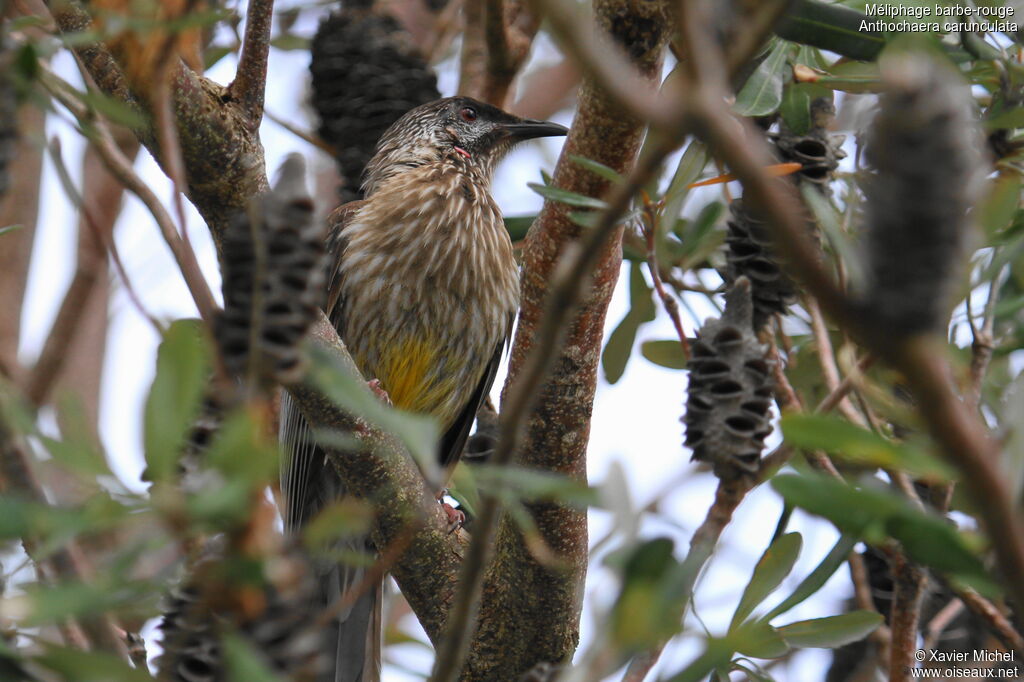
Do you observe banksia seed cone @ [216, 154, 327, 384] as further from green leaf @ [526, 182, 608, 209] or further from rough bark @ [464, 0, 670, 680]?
rough bark @ [464, 0, 670, 680]

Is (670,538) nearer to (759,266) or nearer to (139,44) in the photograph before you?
(139,44)

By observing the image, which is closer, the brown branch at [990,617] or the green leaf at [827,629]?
the green leaf at [827,629]

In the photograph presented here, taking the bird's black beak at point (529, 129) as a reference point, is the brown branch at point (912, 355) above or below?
below

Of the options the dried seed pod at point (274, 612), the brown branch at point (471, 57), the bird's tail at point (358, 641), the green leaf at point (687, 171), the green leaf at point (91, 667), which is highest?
the brown branch at point (471, 57)

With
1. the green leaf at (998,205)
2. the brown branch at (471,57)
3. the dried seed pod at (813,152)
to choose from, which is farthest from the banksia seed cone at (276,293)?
the brown branch at (471,57)

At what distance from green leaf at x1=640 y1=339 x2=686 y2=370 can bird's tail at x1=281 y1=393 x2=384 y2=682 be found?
3.62 ft

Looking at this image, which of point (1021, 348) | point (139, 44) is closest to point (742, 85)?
point (1021, 348)

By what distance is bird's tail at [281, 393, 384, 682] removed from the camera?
3607mm

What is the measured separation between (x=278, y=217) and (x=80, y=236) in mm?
3998

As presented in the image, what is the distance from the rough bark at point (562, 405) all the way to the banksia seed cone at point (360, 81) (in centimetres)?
174

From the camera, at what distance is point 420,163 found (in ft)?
14.4

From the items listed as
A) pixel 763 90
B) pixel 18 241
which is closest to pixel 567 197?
pixel 763 90

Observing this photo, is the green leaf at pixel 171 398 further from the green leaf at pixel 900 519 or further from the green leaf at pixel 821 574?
the green leaf at pixel 821 574

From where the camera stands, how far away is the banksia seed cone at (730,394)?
2.14 m
